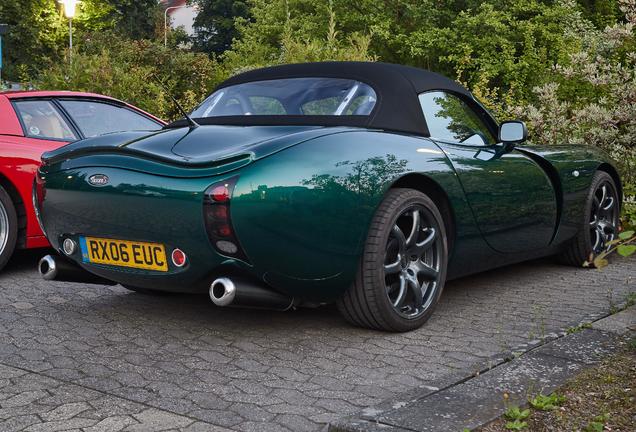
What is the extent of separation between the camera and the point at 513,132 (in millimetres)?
5367

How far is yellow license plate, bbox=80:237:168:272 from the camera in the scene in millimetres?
4062

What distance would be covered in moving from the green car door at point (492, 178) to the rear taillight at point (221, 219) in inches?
61.1

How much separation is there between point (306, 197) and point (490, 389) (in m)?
1.21

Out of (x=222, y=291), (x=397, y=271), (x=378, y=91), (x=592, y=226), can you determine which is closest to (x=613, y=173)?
(x=592, y=226)

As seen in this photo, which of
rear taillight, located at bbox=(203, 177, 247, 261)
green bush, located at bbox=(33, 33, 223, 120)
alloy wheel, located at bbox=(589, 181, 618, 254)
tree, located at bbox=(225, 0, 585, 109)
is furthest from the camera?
tree, located at bbox=(225, 0, 585, 109)

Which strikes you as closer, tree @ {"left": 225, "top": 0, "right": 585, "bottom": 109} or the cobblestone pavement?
the cobblestone pavement

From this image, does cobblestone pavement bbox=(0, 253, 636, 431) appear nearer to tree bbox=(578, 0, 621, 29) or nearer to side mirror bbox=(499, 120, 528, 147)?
side mirror bbox=(499, 120, 528, 147)

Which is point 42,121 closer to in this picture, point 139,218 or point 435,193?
point 139,218

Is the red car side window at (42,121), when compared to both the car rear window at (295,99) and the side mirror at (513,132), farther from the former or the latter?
the side mirror at (513,132)

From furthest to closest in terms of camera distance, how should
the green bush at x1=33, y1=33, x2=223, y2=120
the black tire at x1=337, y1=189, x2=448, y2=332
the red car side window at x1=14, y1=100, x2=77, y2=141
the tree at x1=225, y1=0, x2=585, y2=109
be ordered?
the tree at x1=225, y1=0, x2=585, y2=109 < the green bush at x1=33, y1=33, x2=223, y2=120 < the red car side window at x1=14, y1=100, x2=77, y2=141 < the black tire at x1=337, y1=189, x2=448, y2=332

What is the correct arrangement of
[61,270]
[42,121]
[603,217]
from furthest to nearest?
[603,217]
[42,121]
[61,270]

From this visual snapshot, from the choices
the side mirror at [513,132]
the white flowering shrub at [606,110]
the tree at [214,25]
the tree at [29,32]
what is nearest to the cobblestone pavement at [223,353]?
the side mirror at [513,132]

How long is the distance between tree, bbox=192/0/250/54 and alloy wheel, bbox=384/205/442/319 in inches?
2558

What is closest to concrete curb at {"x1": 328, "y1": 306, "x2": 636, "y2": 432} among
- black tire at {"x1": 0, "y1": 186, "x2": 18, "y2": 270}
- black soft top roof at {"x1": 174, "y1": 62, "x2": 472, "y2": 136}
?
black soft top roof at {"x1": 174, "y1": 62, "x2": 472, "y2": 136}
